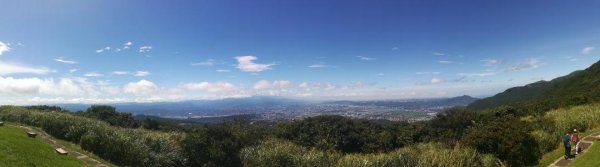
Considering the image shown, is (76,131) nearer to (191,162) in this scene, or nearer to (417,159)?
(191,162)

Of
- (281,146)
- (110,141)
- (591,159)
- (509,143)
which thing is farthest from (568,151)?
(110,141)

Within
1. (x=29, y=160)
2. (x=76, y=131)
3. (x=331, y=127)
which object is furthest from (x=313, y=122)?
(x=29, y=160)

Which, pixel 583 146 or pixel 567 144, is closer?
pixel 567 144

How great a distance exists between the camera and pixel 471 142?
25094 mm

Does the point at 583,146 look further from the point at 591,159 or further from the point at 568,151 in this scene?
the point at 591,159

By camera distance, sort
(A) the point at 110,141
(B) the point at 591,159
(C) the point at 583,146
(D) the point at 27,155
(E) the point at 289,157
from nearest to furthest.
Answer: (D) the point at 27,155, (B) the point at 591,159, (C) the point at 583,146, (A) the point at 110,141, (E) the point at 289,157

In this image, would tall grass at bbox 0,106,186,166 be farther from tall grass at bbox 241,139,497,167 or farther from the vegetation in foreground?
tall grass at bbox 241,139,497,167

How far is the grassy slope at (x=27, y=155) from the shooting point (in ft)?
41.0

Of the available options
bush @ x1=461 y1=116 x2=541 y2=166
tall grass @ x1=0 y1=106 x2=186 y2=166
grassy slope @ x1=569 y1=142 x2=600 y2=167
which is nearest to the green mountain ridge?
bush @ x1=461 y1=116 x2=541 y2=166

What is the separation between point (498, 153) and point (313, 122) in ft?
130

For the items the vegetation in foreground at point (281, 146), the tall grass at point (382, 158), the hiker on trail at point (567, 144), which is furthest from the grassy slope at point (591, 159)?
the tall grass at point (382, 158)

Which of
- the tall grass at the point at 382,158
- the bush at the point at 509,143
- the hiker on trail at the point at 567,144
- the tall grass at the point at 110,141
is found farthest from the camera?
the tall grass at the point at 110,141

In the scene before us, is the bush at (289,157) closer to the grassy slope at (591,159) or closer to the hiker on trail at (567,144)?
the hiker on trail at (567,144)

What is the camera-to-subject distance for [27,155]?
13617 mm
